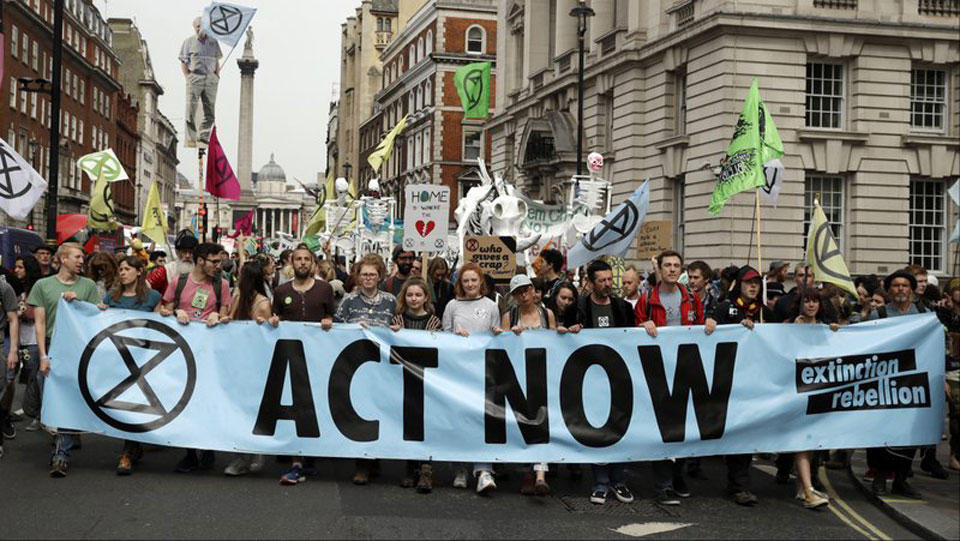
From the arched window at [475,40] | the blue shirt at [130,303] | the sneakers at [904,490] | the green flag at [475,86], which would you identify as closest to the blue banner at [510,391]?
the sneakers at [904,490]

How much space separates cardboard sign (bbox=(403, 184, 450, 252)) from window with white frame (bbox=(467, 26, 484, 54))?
172 ft

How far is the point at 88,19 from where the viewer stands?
7200cm

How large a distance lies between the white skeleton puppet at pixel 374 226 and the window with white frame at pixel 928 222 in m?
16.4

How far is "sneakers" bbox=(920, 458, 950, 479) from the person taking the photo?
9219 mm

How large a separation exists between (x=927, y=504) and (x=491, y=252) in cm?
755

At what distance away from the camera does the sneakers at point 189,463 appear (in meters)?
8.86

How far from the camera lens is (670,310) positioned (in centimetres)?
891

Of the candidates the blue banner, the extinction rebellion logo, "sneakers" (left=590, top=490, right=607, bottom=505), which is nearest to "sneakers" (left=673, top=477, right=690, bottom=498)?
the blue banner

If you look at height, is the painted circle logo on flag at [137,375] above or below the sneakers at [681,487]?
above

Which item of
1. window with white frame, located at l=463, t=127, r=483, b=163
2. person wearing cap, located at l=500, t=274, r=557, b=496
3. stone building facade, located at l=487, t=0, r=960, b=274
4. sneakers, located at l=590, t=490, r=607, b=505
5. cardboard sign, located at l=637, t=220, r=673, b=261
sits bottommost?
sneakers, located at l=590, t=490, r=607, b=505

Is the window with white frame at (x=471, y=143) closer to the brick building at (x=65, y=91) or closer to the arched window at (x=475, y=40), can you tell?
the arched window at (x=475, y=40)

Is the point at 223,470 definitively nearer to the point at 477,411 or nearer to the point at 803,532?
the point at 477,411

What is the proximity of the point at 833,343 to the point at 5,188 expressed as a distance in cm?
1071

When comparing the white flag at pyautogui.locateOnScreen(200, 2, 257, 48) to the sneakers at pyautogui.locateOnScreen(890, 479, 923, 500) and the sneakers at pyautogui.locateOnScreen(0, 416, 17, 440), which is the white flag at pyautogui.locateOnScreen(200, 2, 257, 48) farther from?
the sneakers at pyautogui.locateOnScreen(890, 479, 923, 500)
